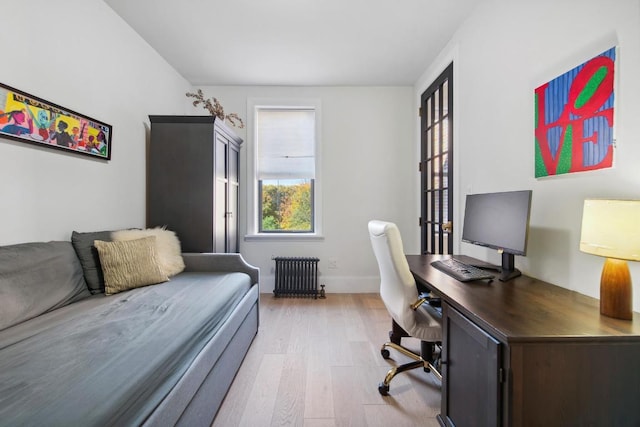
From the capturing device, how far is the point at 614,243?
3.29 feet

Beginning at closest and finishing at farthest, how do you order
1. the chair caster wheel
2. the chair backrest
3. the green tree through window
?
the chair backrest
the chair caster wheel
the green tree through window

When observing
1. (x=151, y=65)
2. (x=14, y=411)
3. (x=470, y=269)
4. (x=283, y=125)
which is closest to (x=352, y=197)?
(x=283, y=125)

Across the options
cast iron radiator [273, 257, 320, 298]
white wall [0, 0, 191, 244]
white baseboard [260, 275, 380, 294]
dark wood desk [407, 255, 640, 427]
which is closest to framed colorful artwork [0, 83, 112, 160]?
white wall [0, 0, 191, 244]

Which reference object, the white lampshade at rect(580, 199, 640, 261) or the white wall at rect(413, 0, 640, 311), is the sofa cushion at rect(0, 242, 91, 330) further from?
the white wall at rect(413, 0, 640, 311)

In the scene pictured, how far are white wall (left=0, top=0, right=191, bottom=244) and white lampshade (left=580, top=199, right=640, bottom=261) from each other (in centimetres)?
278

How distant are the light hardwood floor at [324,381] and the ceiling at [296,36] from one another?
9.07ft

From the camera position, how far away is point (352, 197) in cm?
380

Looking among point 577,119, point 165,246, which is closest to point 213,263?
point 165,246

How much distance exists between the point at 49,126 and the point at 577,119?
9.73 ft

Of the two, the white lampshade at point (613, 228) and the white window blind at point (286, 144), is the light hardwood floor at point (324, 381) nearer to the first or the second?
the white lampshade at point (613, 228)

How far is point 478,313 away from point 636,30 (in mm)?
1306

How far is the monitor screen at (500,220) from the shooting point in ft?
4.98

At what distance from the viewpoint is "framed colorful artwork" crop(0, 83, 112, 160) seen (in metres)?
1.53

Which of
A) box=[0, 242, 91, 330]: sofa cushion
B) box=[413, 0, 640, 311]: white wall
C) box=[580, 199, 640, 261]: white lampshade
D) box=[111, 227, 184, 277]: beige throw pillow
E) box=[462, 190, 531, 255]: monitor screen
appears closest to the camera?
box=[580, 199, 640, 261]: white lampshade
